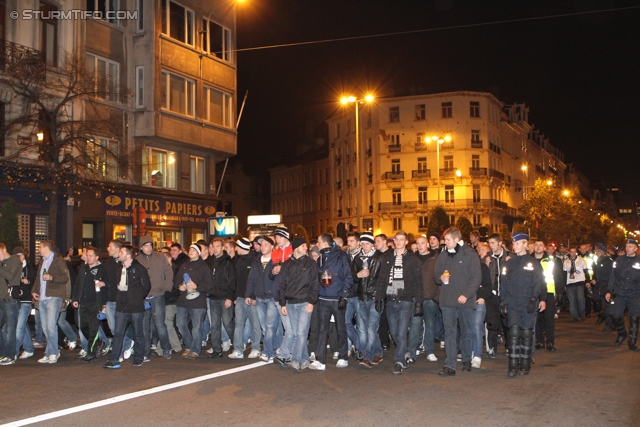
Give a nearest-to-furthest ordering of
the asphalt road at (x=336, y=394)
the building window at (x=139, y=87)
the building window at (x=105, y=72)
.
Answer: the asphalt road at (x=336, y=394) < the building window at (x=105, y=72) < the building window at (x=139, y=87)

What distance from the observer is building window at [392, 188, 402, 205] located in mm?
78188

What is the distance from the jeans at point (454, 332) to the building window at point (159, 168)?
2258 cm

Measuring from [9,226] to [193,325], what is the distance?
10793 mm

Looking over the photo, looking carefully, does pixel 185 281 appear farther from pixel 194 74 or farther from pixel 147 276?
pixel 194 74

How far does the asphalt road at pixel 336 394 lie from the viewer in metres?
7.81

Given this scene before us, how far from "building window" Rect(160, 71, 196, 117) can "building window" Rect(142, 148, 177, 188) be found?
2.02 meters

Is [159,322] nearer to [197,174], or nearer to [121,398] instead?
[121,398]

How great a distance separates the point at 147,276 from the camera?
39.2 ft

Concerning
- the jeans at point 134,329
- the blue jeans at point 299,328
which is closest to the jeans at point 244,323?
the jeans at point 134,329

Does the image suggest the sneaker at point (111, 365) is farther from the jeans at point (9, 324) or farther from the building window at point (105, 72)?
the building window at point (105, 72)

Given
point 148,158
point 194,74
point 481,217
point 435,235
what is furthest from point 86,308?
point 481,217

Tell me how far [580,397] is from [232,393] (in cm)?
425

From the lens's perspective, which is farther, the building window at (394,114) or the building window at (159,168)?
the building window at (394,114)

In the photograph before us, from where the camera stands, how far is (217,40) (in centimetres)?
3541
